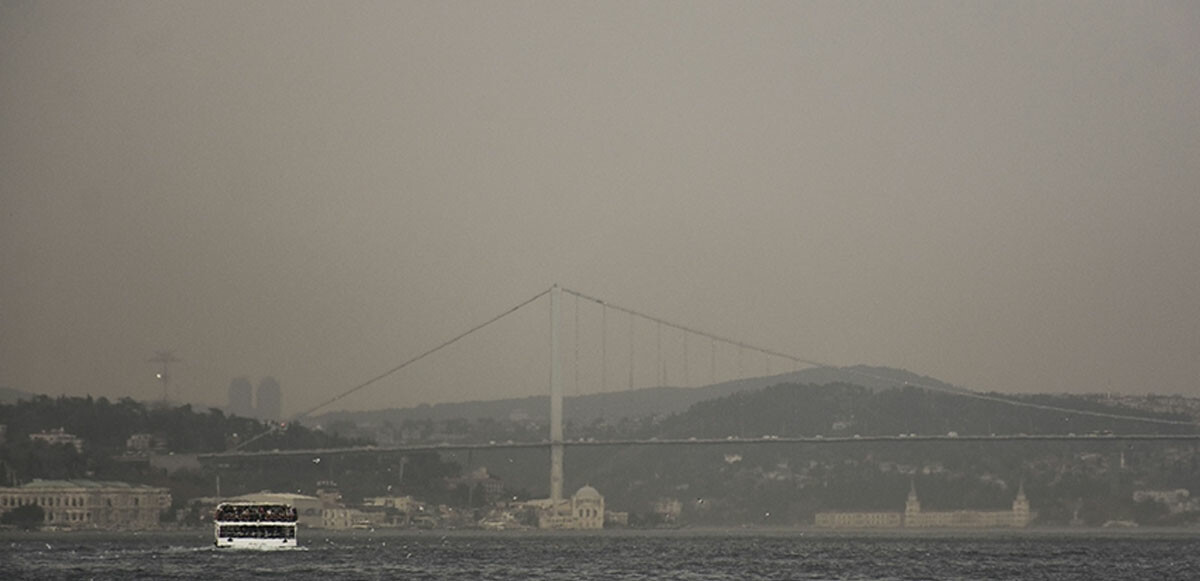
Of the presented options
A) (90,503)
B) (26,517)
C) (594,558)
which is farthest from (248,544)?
(90,503)

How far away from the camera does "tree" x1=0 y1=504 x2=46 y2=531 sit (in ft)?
436

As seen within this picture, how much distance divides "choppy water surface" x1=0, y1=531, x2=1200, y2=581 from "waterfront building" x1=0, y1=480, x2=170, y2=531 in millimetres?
10754

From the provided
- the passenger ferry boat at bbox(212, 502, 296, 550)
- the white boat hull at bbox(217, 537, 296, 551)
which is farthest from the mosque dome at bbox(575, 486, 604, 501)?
the white boat hull at bbox(217, 537, 296, 551)

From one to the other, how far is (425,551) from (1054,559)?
2461 cm

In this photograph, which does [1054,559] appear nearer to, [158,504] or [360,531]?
[360,531]

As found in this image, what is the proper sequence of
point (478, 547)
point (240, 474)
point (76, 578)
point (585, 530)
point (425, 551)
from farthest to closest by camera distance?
point (240, 474) < point (585, 530) < point (478, 547) < point (425, 551) < point (76, 578)

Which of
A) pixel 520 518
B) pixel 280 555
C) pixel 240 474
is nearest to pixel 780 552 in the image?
pixel 280 555

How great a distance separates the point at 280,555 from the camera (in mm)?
88125

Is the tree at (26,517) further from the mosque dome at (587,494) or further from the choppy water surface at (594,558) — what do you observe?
the mosque dome at (587,494)

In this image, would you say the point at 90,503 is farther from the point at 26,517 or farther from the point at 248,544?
the point at 248,544

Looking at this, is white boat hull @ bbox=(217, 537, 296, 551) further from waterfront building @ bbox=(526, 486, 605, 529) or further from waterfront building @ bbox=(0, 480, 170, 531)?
waterfront building @ bbox=(0, 480, 170, 531)

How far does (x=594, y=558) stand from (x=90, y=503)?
5332 centimetres

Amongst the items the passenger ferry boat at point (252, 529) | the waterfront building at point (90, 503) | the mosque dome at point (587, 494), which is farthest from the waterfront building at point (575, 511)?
the passenger ferry boat at point (252, 529)

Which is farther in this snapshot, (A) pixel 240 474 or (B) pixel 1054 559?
(A) pixel 240 474
